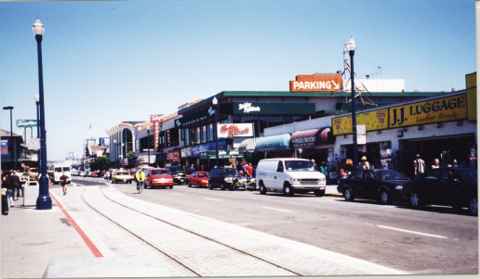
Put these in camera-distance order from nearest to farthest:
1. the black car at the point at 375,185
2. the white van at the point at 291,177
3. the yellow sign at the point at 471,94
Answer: the black car at the point at 375,185, the yellow sign at the point at 471,94, the white van at the point at 291,177

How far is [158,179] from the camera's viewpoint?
1634 inches

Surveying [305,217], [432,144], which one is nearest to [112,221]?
[305,217]

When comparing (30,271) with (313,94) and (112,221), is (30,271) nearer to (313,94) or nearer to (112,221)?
(112,221)

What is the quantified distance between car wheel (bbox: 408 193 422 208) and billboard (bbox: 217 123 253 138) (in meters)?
36.1

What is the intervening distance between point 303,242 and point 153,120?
8445cm

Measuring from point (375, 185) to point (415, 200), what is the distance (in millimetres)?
2911

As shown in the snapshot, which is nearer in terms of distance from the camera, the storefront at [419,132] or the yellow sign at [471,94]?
the yellow sign at [471,94]

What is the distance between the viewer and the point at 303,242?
37.0ft

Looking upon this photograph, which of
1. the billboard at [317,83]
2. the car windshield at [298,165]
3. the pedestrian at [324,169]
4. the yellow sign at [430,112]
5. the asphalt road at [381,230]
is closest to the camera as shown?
the asphalt road at [381,230]

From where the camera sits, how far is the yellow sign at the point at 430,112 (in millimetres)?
24781

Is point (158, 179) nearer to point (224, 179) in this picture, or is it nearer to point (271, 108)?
point (224, 179)

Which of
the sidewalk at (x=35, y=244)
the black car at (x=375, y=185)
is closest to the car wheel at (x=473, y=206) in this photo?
the black car at (x=375, y=185)

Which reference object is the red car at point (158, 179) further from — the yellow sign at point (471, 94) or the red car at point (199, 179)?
the yellow sign at point (471, 94)

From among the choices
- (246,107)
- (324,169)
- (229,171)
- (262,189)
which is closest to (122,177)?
(246,107)
